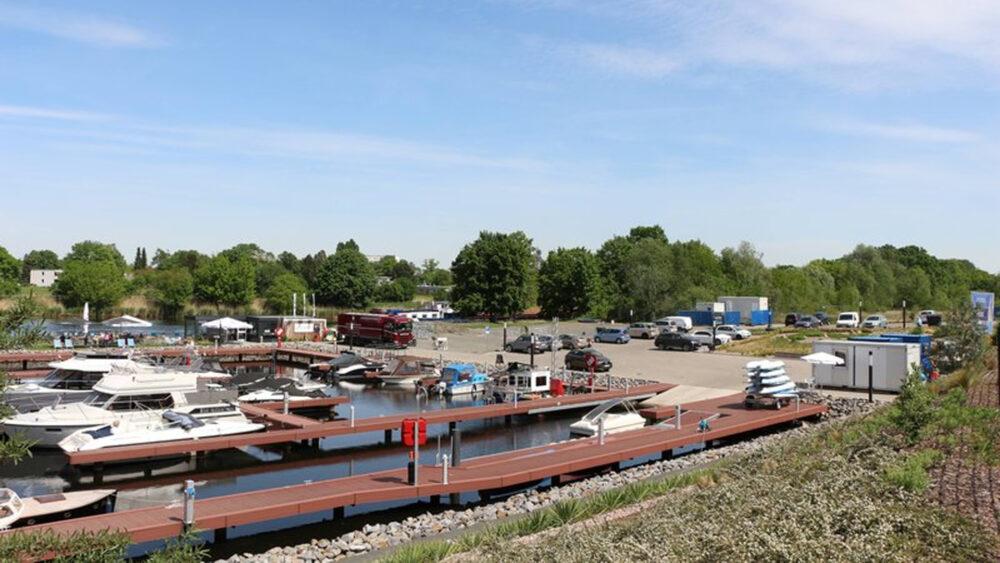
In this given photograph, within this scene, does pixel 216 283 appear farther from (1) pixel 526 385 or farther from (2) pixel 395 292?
(1) pixel 526 385

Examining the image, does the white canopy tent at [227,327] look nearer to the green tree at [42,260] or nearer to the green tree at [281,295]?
the green tree at [281,295]

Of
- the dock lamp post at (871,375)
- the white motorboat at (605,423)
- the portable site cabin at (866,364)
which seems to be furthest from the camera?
the portable site cabin at (866,364)

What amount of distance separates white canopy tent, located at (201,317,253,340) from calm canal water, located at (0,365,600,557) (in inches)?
1295

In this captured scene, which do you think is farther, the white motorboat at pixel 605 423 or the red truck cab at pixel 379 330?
the red truck cab at pixel 379 330

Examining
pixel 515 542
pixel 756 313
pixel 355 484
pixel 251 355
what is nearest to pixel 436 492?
pixel 355 484

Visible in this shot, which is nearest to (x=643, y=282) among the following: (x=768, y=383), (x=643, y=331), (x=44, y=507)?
(x=643, y=331)

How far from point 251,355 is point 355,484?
41.1m

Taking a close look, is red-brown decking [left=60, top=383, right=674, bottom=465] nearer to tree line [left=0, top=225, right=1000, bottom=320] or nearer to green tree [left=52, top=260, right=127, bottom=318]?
tree line [left=0, top=225, right=1000, bottom=320]

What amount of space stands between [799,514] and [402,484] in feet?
33.7

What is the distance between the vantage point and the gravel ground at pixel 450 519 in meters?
14.7

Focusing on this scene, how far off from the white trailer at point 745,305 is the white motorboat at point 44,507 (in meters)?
66.1

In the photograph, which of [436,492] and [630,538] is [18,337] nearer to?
[630,538]

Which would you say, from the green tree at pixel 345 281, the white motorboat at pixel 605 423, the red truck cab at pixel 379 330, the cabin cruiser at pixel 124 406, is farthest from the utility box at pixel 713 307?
the green tree at pixel 345 281

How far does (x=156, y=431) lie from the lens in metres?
23.9
